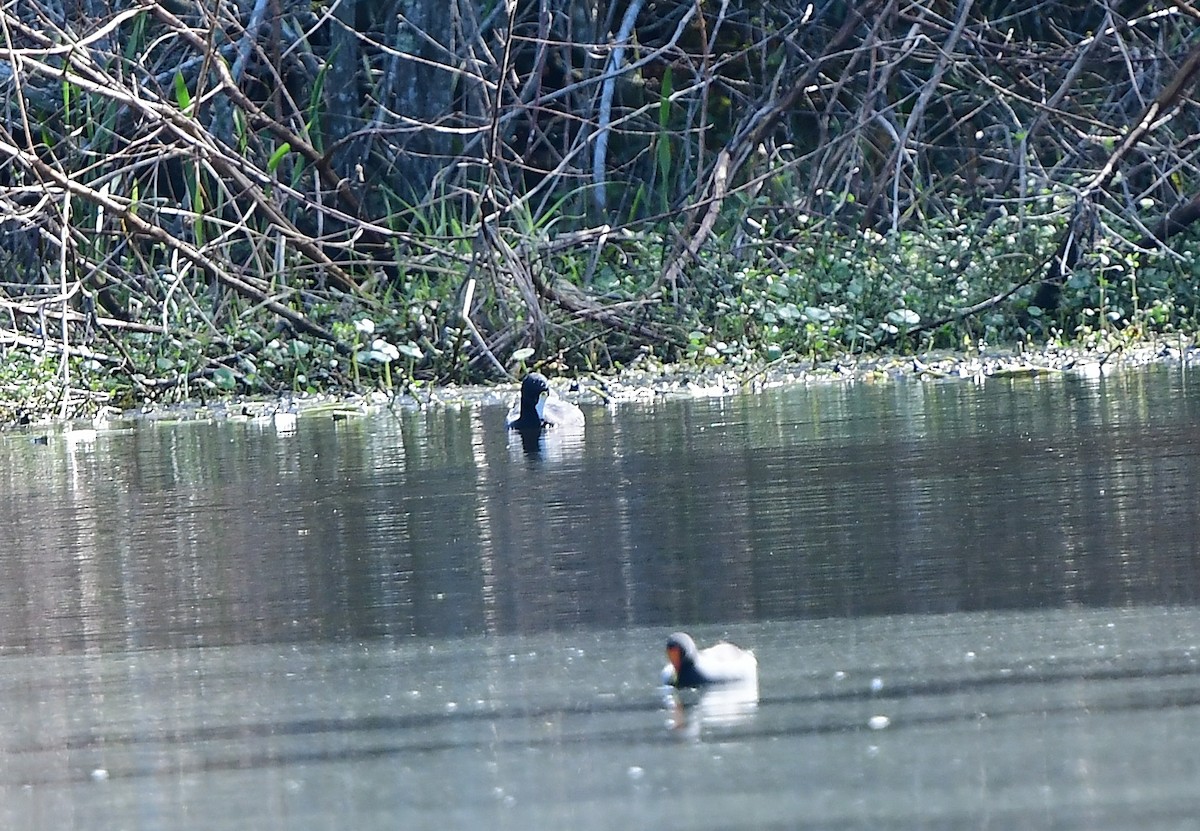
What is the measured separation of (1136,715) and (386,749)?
114 cm

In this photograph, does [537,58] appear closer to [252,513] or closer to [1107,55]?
[1107,55]

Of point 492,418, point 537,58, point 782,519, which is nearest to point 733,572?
point 782,519

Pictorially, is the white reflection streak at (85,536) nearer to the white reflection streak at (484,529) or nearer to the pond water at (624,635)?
the pond water at (624,635)

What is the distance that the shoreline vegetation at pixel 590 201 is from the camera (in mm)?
12750

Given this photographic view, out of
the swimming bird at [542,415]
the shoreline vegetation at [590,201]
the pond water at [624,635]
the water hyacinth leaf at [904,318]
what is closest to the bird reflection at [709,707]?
the pond water at [624,635]

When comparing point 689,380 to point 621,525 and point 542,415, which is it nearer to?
point 542,415

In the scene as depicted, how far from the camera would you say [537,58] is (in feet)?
48.8

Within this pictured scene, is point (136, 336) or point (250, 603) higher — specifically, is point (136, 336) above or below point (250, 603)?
above

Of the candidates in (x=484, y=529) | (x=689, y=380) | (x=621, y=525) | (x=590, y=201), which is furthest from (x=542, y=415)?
(x=590, y=201)

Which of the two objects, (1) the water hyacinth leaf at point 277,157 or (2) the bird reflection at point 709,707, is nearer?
(2) the bird reflection at point 709,707

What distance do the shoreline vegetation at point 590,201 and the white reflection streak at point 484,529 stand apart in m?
2.64

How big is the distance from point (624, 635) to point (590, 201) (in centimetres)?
1107

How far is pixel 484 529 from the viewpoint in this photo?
21.0ft

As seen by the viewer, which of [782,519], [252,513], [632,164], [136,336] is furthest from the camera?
[632,164]
